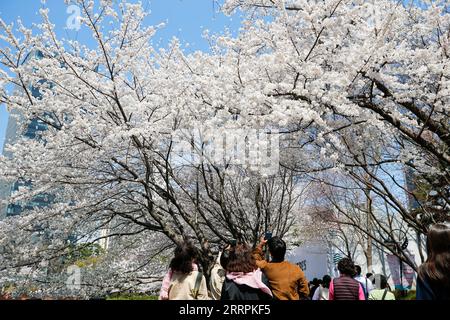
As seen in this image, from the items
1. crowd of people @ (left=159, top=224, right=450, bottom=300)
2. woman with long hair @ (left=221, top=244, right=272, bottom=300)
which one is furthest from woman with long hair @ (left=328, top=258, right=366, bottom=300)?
woman with long hair @ (left=221, top=244, right=272, bottom=300)

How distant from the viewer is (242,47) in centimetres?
516

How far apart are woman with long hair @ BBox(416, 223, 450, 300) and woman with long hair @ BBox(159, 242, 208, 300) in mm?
1515

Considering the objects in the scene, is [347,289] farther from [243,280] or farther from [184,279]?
[184,279]

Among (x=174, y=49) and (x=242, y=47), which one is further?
(x=174, y=49)

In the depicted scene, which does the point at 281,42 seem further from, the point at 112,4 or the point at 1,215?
the point at 1,215

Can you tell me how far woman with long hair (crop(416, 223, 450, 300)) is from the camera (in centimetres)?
167

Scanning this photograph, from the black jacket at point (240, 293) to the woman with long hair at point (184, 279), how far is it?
232mm

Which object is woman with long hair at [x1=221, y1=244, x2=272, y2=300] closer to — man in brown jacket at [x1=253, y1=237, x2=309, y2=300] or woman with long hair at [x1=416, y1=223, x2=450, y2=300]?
man in brown jacket at [x1=253, y1=237, x2=309, y2=300]

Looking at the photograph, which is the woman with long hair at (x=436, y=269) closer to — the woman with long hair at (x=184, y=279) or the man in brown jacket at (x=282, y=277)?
the man in brown jacket at (x=282, y=277)

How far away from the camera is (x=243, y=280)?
253 centimetres

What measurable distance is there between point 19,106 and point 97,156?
147 centimetres

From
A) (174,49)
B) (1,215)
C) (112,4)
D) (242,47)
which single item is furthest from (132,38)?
(1,215)

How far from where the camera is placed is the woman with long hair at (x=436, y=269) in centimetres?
167

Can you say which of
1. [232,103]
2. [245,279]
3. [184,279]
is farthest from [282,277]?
[232,103]
